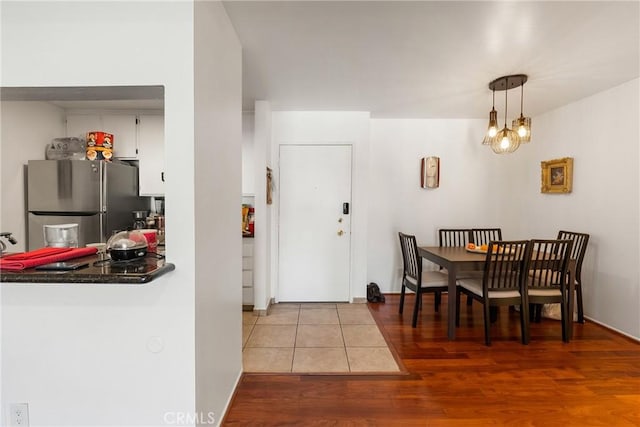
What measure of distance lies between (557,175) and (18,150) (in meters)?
5.54

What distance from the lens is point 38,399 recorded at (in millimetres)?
1369

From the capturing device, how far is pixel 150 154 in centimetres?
329

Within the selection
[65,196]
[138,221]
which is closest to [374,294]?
[138,221]

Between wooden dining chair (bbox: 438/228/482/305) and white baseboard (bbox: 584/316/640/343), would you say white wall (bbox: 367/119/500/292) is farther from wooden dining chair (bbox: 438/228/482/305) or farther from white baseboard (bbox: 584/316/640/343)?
white baseboard (bbox: 584/316/640/343)

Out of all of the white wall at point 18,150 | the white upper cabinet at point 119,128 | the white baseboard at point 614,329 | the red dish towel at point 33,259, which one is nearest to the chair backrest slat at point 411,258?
the white baseboard at point 614,329

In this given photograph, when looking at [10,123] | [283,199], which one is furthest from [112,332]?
[10,123]

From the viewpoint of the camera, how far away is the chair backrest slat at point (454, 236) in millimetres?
3619

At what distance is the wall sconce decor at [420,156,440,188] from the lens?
385 centimetres

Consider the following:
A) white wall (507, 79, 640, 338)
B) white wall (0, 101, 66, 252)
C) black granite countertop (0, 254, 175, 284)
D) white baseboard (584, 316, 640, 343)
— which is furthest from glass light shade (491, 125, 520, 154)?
white wall (0, 101, 66, 252)

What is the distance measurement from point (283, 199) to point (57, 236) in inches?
88.5

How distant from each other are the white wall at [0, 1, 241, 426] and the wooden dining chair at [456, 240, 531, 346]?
2316mm

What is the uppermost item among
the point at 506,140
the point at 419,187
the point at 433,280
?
the point at 506,140

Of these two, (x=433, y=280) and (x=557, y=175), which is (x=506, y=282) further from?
(x=557, y=175)

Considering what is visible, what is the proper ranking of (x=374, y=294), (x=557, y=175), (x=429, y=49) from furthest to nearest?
(x=374, y=294) → (x=557, y=175) → (x=429, y=49)
